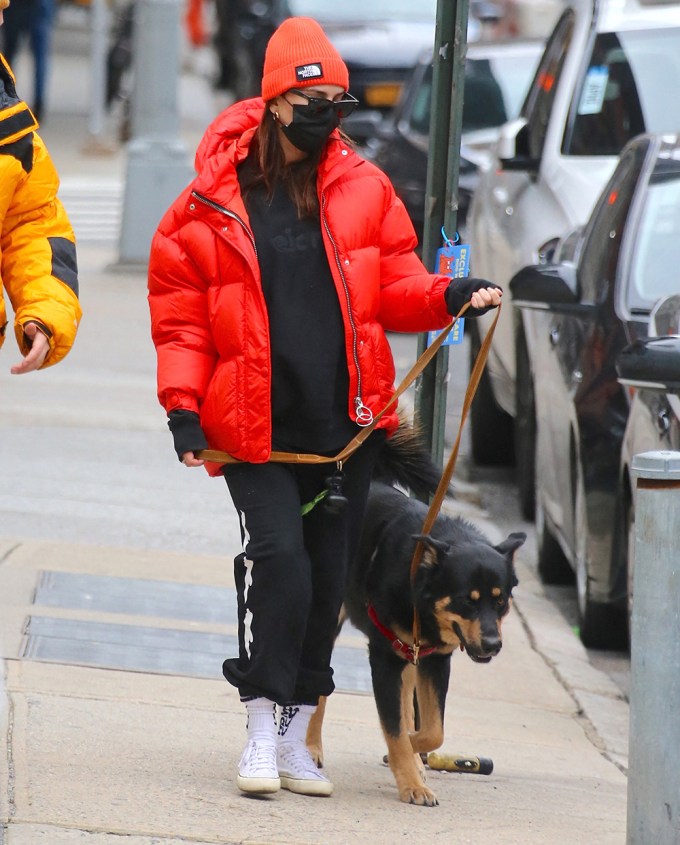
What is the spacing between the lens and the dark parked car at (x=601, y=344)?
6.68 metres

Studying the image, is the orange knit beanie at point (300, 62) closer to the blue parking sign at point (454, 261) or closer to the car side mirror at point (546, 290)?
the blue parking sign at point (454, 261)

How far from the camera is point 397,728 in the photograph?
476 centimetres

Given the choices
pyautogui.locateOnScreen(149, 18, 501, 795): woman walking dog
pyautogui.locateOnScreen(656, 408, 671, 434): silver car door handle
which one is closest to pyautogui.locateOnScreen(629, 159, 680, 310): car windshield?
pyautogui.locateOnScreen(656, 408, 671, 434): silver car door handle

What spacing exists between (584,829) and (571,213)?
178 inches

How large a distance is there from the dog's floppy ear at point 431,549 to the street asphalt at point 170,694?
629 millimetres

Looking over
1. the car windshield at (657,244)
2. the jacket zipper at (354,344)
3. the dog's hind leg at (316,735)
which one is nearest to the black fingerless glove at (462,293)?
the jacket zipper at (354,344)

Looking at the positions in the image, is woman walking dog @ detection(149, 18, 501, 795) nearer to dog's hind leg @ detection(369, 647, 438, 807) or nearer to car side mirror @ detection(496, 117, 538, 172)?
dog's hind leg @ detection(369, 647, 438, 807)

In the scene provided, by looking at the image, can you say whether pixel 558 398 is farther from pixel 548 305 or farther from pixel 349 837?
pixel 349 837

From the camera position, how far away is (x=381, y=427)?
4.61 metres

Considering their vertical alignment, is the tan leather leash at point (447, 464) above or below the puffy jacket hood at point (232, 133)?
below

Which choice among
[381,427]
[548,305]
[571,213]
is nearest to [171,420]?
[381,427]

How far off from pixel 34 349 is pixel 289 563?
0.88 meters

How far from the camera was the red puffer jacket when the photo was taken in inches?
173

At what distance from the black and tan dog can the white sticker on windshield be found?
4.33 meters
